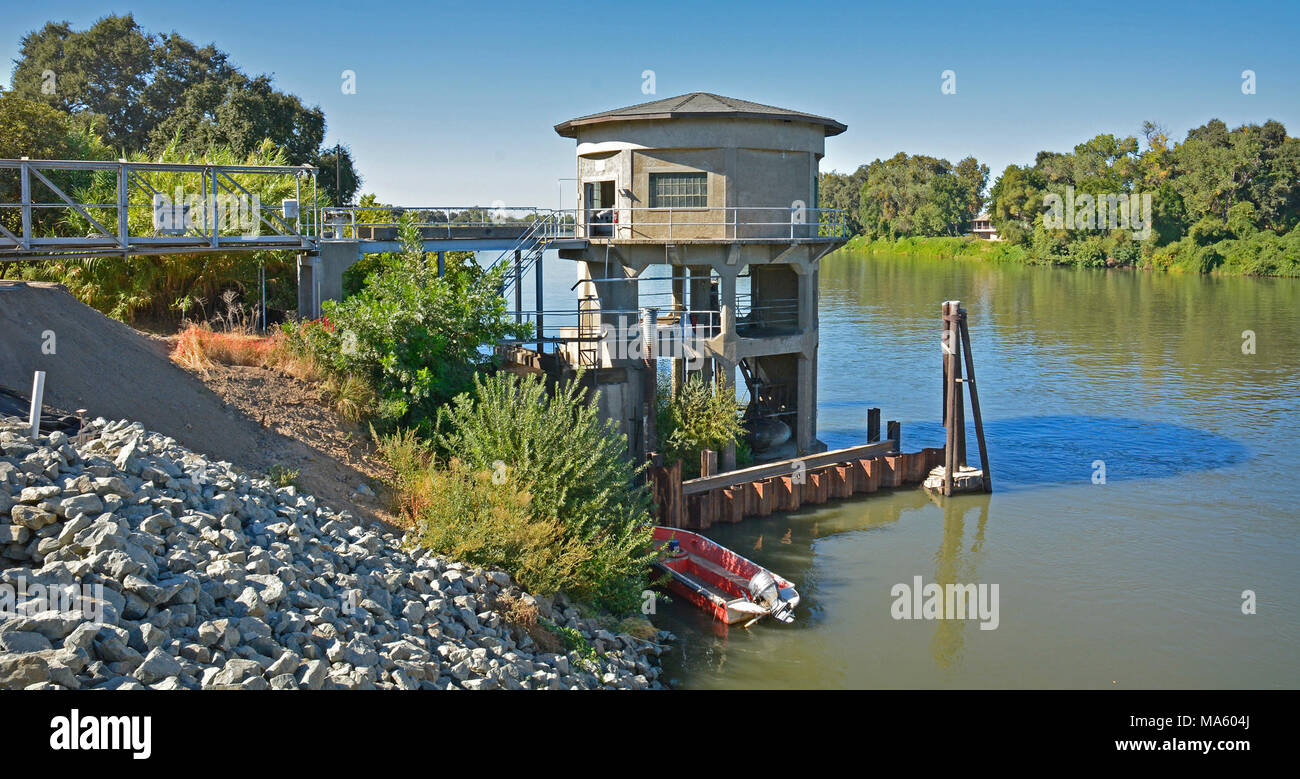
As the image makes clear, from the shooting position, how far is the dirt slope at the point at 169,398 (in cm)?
1886

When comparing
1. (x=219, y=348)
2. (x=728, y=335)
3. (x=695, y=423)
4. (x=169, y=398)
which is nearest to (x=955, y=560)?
(x=695, y=423)

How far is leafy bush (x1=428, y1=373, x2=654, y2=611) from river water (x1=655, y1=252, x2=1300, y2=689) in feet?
6.04

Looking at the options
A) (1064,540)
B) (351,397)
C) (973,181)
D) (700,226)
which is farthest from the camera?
(973,181)

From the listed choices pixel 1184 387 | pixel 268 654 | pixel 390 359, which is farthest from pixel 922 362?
pixel 268 654

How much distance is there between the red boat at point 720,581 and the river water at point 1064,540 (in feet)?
1.19

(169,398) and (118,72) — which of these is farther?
(118,72)

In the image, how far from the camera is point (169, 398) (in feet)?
66.1

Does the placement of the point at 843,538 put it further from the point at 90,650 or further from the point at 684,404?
the point at 90,650

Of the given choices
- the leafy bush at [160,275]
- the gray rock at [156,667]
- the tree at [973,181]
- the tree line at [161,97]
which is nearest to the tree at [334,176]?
the tree line at [161,97]

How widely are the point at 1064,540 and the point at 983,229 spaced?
5178 inches

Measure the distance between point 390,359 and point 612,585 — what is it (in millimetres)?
6931

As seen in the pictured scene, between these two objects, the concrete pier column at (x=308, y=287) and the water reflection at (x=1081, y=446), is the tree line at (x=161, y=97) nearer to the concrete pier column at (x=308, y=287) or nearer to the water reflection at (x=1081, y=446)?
the concrete pier column at (x=308, y=287)

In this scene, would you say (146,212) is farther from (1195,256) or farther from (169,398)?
(1195,256)
